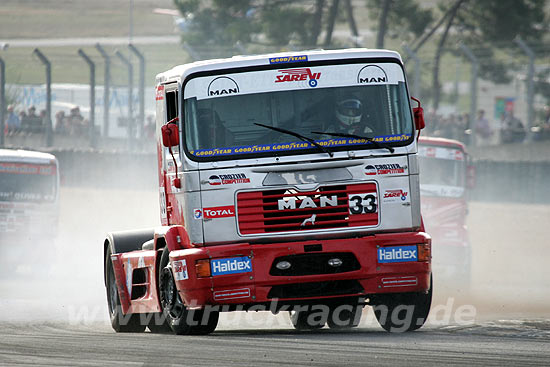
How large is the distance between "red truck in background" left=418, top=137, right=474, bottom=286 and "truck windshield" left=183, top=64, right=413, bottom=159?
810cm

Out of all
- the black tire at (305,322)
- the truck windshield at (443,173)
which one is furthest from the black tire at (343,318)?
the truck windshield at (443,173)

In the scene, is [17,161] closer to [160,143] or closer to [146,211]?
[146,211]

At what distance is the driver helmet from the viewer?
384 inches

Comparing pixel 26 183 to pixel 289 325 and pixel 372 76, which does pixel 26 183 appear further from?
pixel 372 76

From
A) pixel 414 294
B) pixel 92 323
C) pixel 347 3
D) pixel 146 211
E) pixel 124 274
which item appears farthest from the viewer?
pixel 347 3

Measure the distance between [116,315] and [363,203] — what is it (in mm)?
3522

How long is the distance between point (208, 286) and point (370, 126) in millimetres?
1819

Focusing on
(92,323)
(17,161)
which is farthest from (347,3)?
(92,323)

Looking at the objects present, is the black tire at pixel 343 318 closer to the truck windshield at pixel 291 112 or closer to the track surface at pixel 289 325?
the track surface at pixel 289 325

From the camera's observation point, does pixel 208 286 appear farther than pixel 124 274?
No

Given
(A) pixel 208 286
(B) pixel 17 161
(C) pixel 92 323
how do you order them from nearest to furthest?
1. (A) pixel 208 286
2. (C) pixel 92 323
3. (B) pixel 17 161

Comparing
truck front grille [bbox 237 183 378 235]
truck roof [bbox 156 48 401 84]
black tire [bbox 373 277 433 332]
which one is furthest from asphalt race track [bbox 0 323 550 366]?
truck roof [bbox 156 48 401 84]

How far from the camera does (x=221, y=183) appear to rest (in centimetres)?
953

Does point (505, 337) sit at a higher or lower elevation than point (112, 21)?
lower
